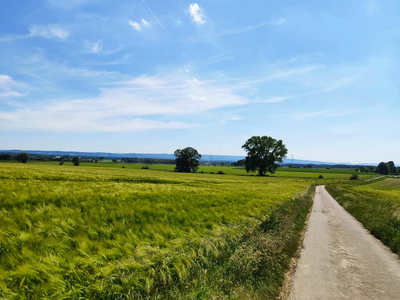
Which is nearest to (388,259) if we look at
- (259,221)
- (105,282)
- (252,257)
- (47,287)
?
(259,221)

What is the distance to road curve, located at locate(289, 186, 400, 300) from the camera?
18.8 ft

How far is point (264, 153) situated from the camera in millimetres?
86000

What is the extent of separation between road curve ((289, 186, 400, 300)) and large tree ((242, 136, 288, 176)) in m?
74.4

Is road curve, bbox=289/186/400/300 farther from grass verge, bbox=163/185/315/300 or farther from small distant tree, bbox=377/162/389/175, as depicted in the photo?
small distant tree, bbox=377/162/389/175

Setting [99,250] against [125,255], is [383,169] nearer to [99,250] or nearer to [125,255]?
[125,255]

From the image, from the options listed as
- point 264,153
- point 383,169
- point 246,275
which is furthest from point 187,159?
point 383,169

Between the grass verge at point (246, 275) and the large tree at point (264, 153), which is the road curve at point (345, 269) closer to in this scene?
the grass verge at point (246, 275)

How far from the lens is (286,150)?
85875 mm

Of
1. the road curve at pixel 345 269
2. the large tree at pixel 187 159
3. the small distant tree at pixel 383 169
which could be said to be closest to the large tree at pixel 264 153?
the large tree at pixel 187 159

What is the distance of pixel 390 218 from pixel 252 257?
13.1 metres

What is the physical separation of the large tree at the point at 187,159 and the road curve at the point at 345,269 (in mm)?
93125

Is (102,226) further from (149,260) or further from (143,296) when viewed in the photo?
(143,296)

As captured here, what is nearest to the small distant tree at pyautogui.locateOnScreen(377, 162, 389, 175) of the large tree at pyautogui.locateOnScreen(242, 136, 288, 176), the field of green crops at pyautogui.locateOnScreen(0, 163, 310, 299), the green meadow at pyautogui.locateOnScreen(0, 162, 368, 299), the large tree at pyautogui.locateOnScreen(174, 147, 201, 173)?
the large tree at pyautogui.locateOnScreen(242, 136, 288, 176)

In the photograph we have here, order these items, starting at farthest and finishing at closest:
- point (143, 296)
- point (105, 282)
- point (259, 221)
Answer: point (259, 221) < point (143, 296) < point (105, 282)
